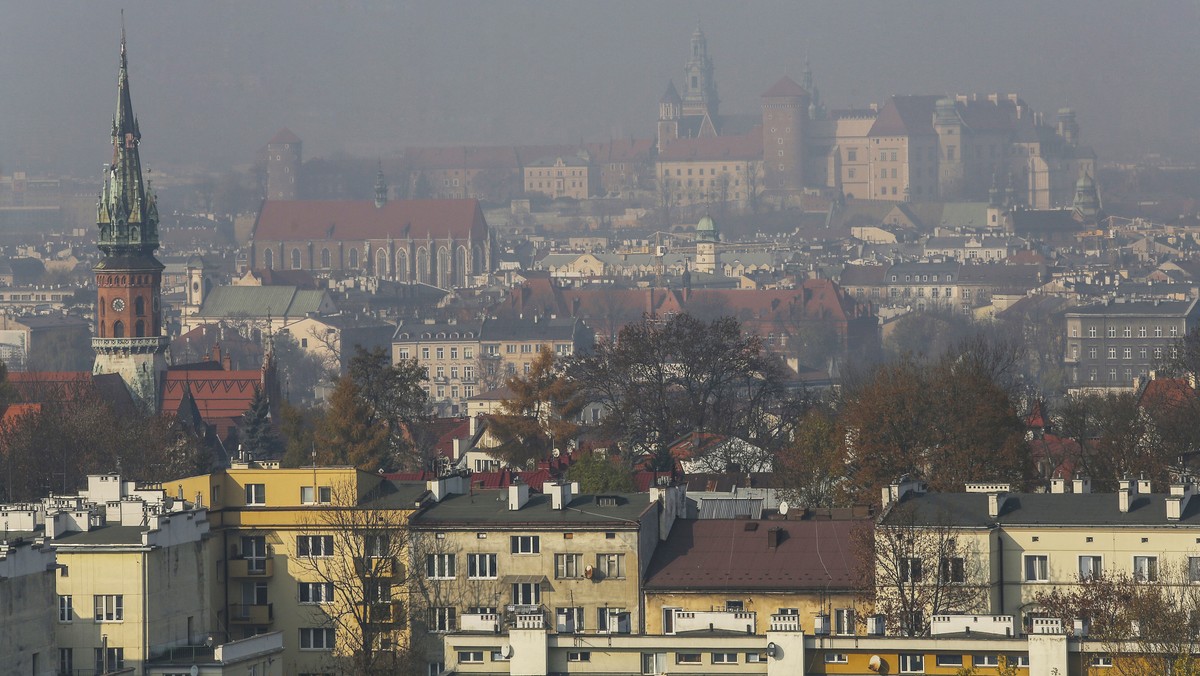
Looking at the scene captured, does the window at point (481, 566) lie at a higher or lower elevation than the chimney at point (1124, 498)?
lower

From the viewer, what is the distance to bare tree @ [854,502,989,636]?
43.2 meters

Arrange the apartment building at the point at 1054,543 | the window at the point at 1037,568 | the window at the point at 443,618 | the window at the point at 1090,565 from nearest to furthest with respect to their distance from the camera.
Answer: the apartment building at the point at 1054,543
the window at the point at 1090,565
the window at the point at 1037,568
the window at the point at 443,618

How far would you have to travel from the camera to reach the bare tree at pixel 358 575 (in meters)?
43.9

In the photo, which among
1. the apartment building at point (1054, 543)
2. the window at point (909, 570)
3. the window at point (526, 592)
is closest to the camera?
the window at point (909, 570)

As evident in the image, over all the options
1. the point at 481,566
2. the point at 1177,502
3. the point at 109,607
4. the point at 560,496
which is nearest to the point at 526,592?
the point at 481,566

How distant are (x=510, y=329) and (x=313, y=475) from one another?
376 ft

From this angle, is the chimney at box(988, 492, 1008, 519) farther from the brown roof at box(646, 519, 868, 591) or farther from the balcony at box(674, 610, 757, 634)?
the balcony at box(674, 610, 757, 634)

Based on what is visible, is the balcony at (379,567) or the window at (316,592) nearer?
the balcony at (379,567)

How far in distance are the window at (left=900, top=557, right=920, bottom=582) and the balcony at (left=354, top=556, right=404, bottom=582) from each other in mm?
7023

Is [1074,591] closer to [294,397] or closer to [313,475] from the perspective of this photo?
[313,475]

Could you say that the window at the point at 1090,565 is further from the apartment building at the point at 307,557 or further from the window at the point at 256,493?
the window at the point at 256,493

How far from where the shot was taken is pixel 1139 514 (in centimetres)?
4509

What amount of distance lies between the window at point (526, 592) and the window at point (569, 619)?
39 centimetres

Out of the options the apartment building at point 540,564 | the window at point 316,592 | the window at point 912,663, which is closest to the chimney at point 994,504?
the apartment building at point 540,564
